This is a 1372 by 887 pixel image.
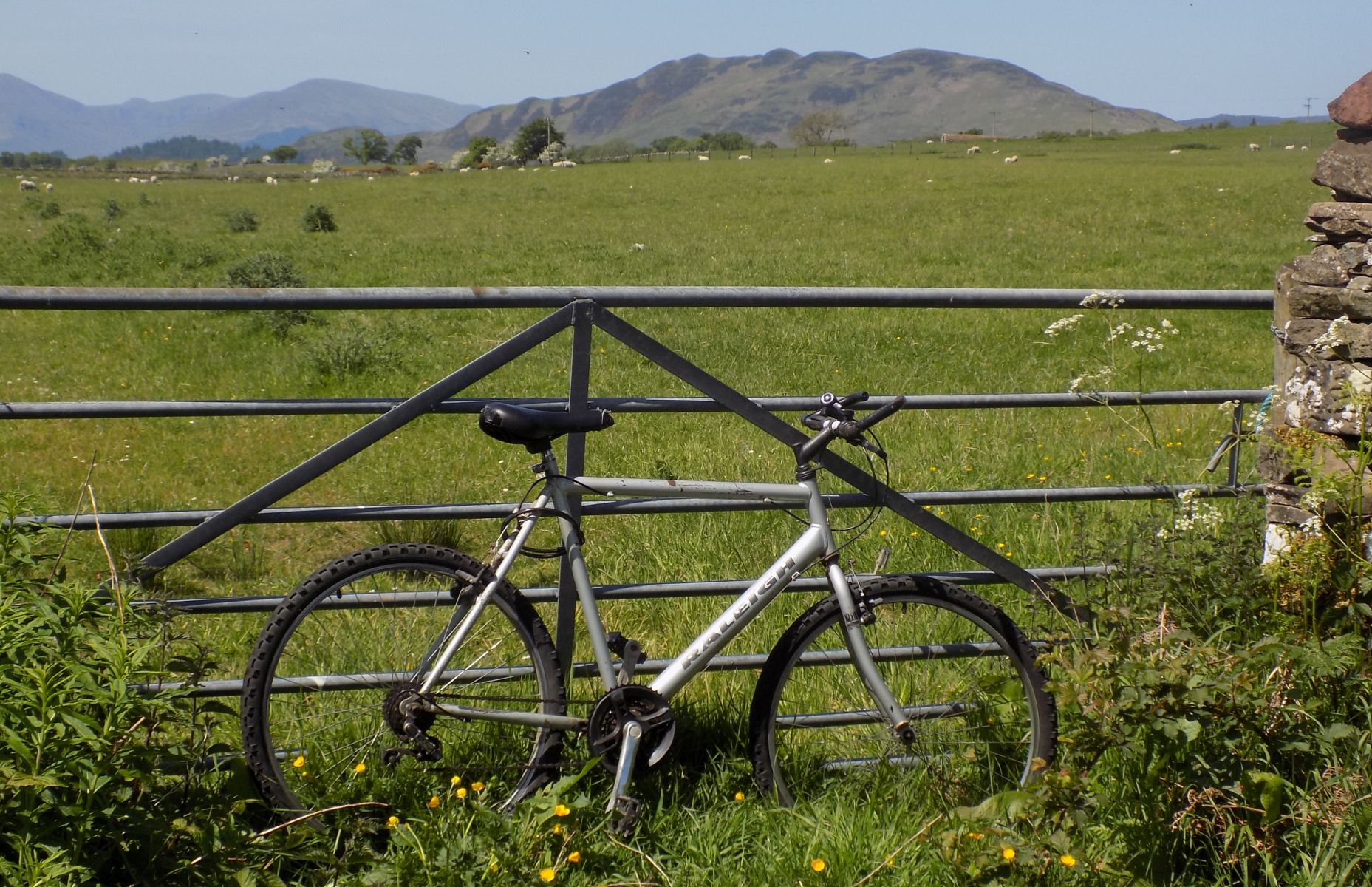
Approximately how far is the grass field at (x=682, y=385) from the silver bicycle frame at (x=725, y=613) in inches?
16.4

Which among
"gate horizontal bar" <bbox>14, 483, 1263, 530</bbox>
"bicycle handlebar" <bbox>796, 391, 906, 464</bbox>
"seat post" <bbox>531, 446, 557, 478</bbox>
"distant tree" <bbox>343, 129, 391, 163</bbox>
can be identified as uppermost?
"distant tree" <bbox>343, 129, 391, 163</bbox>

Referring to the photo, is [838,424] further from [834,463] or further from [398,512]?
[398,512]

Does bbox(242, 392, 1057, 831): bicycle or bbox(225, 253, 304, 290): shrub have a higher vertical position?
bbox(225, 253, 304, 290): shrub

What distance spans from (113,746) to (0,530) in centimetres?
68

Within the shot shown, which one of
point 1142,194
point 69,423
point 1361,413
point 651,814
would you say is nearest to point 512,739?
point 651,814

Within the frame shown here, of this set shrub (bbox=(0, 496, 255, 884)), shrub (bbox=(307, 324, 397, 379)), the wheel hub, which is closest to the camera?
shrub (bbox=(0, 496, 255, 884))

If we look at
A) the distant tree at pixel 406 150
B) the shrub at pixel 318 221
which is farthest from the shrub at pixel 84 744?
the distant tree at pixel 406 150

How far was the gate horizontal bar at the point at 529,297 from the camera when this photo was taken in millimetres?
3156

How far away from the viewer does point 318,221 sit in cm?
2850

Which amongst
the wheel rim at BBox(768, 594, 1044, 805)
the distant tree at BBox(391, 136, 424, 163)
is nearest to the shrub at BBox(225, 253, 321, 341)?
the wheel rim at BBox(768, 594, 1044, 805)

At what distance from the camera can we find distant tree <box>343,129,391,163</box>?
13912cm

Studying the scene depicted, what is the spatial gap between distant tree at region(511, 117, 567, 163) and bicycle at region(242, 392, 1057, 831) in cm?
10587

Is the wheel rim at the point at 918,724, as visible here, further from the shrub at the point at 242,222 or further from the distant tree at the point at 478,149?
the distant tree at the point at 478,149

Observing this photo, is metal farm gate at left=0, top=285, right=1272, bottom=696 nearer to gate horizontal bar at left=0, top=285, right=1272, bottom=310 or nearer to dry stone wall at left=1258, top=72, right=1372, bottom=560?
gate horizontal bar at left=0, top=285, right=1272, bottom=310
